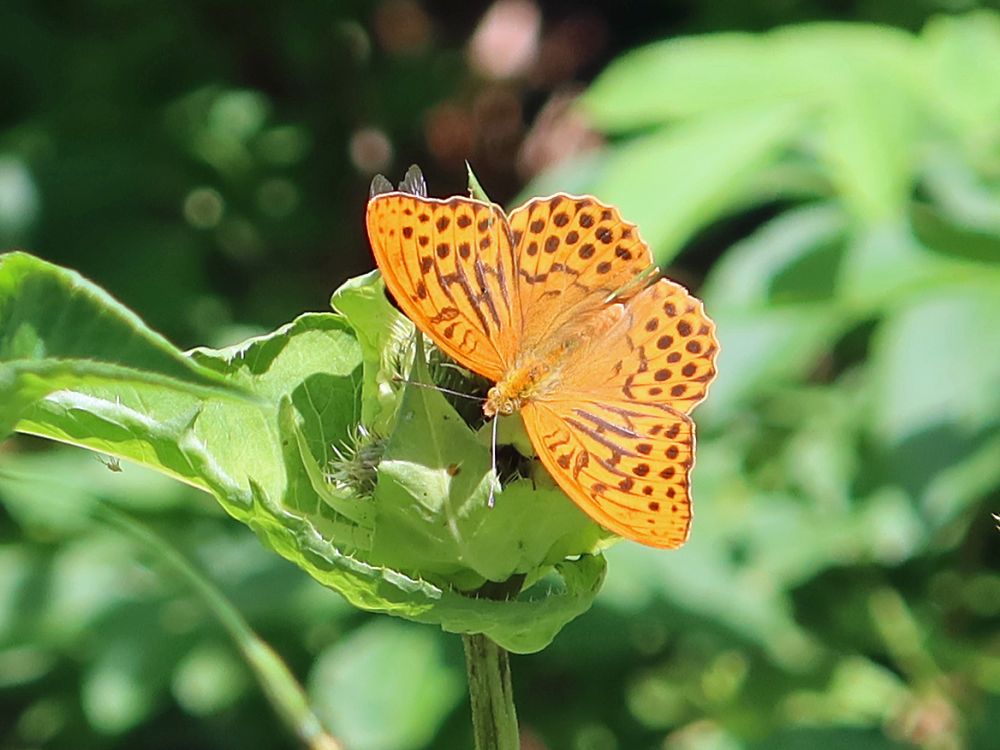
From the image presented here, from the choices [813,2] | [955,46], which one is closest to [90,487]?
[955,46]

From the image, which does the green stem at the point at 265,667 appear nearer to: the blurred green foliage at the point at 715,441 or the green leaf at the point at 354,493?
the green leaf at the point at 354,493

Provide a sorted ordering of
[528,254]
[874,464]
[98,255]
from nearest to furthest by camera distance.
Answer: [528,254]
[874,464]
[98,255]

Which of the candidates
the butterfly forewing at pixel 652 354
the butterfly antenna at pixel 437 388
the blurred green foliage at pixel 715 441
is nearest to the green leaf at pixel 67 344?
the butterfly antenna at pixel 437 388

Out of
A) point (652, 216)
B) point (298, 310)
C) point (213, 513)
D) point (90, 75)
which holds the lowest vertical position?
point (298, 310)

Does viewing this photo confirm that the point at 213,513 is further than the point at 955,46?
Yes

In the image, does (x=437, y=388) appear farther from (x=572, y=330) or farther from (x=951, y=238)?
(x=951, y=238)

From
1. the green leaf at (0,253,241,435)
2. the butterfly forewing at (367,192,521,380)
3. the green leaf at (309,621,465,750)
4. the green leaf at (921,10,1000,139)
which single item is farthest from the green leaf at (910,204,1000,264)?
the green leaf at (0,253,241,435)

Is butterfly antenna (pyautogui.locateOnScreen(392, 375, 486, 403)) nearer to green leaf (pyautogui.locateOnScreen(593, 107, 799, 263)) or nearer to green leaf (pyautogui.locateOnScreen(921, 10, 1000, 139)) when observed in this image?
green leaf (pyautogui.locateOnScreen(593, 107, 799, 263))

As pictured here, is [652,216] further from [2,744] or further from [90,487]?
[2,744]
